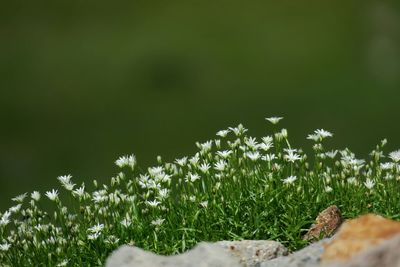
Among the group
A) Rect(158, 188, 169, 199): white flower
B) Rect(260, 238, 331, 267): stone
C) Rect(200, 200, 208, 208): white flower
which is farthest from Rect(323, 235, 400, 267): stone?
Rect(158, 188, 169, 199): white flower

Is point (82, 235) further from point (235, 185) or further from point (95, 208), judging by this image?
point (235, 185)

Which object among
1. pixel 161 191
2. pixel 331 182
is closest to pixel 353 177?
pixel 331 182

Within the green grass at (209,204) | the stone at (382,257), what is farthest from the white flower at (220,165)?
the stone at (382,257)

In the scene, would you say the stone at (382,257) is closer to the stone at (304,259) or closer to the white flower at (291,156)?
the stone at (304,259)

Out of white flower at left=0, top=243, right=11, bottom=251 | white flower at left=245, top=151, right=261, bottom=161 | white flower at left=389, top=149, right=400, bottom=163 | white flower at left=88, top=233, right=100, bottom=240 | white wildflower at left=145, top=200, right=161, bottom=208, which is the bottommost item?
white flower at left=88, top=233, right=100, bottom=240

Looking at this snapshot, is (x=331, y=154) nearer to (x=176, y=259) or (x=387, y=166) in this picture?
(x=387, y=166)

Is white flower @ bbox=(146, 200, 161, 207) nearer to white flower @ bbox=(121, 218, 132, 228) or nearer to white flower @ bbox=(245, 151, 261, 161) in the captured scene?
white flower @ bbox=(121, 218, 132, 228)

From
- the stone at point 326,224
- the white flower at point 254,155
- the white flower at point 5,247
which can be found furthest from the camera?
the white flower at point 254,155
